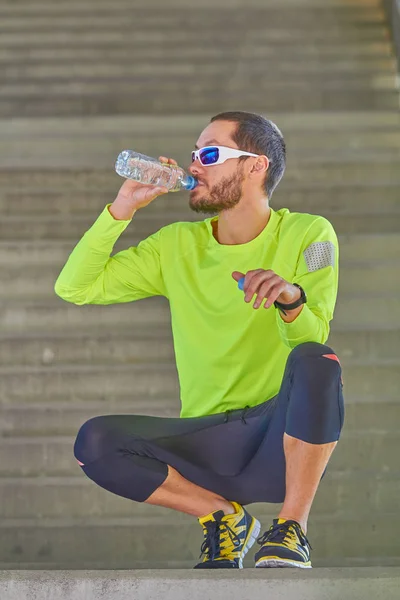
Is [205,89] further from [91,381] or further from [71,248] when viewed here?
[91,381]

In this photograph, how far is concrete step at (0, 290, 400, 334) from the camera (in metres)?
3.62

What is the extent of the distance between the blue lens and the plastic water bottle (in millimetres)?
58

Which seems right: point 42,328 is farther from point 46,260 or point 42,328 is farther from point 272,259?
point 272,259

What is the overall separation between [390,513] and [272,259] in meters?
1.22

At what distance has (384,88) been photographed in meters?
4.25

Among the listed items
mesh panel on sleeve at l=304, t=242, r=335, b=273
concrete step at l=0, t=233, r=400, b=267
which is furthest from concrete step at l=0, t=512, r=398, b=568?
mesh panel on sleeve at l=304, t=242, r=335, b=273

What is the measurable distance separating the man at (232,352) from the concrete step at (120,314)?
0.93m

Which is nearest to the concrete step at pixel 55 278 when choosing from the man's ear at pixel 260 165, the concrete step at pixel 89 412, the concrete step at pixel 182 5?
the concrete step at pixel 89 412

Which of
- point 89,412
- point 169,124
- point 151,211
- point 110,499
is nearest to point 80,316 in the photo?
point 89,412

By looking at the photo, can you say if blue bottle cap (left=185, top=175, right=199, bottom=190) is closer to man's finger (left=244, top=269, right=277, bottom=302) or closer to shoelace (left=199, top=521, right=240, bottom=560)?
man's finger (left=244, top=269, right=277, bottom=302)

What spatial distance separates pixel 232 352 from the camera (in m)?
2.47

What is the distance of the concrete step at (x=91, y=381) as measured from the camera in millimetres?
3578

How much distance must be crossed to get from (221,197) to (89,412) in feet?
3.92

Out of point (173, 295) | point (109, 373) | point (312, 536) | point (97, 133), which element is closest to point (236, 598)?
point (173, 295)
